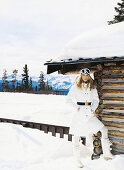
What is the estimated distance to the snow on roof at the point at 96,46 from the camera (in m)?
4.26

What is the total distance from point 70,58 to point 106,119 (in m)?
1.82

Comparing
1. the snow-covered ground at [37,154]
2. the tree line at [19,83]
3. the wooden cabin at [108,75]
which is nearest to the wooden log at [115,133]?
the wooden cabin at [108,75]

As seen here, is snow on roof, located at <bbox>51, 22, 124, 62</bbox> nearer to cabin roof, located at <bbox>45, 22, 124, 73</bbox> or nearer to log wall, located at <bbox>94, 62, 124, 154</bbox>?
cabin roof, located at <bbox>45, 22, 124, 73</bbox>

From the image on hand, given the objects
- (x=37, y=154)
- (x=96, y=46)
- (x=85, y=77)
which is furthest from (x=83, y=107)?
(x=37, y=154)

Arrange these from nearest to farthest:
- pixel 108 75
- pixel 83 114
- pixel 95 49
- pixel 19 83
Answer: pixel 83 114, pixel 95 49, pixel 108 75, pixel 19 83

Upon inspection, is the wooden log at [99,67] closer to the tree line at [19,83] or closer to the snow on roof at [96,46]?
the snow on roof at [96,46]

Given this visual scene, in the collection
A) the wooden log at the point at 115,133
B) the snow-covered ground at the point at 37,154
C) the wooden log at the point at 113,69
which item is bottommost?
the snow-covered ground at the point at 37,154

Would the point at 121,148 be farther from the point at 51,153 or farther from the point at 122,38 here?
the point at 122,38

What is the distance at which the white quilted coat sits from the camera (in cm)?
386

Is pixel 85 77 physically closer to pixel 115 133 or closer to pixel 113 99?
pixel 113 99

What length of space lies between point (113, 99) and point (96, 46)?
1.41 m

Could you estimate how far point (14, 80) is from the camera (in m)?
55.3

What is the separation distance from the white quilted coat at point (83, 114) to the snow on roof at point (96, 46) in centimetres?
93

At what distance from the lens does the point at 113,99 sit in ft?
14.9
